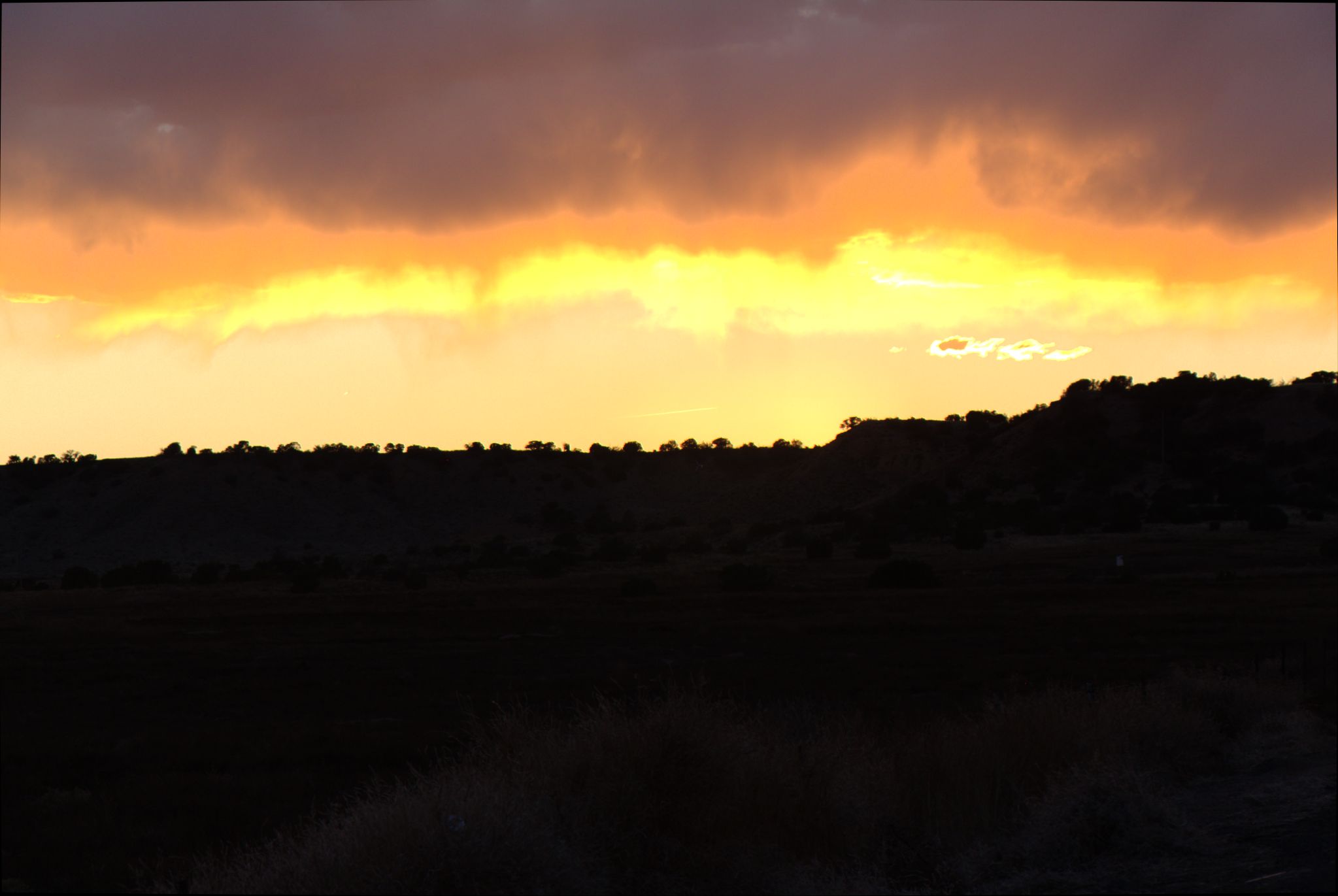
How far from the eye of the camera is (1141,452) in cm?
6266

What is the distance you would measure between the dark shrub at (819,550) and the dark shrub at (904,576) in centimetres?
1491

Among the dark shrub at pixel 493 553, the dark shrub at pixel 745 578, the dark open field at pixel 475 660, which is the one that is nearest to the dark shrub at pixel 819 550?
the dark shrub at pixel 745 578

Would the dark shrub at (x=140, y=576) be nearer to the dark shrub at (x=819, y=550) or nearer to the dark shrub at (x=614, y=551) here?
the dark shrub at (x=614, y=551)

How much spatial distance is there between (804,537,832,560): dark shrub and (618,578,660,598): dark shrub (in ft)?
52.2

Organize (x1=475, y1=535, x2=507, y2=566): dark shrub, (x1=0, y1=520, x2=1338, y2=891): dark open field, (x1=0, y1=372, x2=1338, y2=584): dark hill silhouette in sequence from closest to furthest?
(x1=0, y1=520, x2=1338, y2=891): dark open field < (x1=0, y1=372, x2=1338, y2=584): dark hill silhouette < (x1=475, y1=535, x2=507, y2=566): dark shrub

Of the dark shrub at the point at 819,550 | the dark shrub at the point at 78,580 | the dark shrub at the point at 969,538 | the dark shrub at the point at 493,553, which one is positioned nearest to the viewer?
the dark shrub at the point at 969,538

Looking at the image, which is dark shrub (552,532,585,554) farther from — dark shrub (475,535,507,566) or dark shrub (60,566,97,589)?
dark shrub (60,566,97,589)

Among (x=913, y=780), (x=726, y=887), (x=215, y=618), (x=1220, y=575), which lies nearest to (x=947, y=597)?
(x=1220, y=575)

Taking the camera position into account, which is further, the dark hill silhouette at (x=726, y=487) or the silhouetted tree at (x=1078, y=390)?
the silhouetted tree at (x=1078, y=390)

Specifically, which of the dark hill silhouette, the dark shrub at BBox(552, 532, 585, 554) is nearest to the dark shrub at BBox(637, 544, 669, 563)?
the dark hill silhouette

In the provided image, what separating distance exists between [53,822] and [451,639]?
2296 centimetres

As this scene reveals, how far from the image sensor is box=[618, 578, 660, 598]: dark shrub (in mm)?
55384

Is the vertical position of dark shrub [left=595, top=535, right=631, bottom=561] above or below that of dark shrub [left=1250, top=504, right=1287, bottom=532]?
below

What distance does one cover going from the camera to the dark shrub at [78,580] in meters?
71.8
